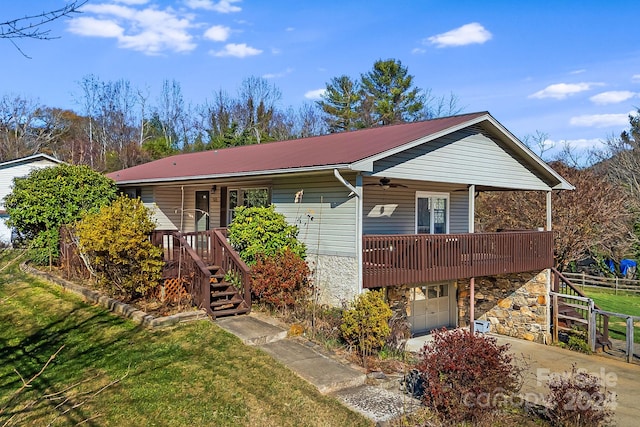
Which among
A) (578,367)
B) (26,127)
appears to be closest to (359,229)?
(578,367)

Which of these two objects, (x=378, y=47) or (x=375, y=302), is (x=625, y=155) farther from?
(x=375, y=302)

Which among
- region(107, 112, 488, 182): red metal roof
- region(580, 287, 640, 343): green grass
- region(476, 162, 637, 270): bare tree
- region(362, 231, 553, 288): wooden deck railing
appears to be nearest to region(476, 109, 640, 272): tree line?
region(476, 162, 637, 270): bare tree

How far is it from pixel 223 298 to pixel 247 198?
4939 mm

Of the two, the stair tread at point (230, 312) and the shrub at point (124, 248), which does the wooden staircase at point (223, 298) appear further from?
the shrub at point (124, 248)

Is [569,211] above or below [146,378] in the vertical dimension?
above

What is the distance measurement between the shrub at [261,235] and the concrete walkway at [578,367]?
4.05 m

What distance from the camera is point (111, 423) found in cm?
505

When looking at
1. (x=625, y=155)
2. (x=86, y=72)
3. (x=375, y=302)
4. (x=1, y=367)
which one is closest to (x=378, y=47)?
(x=625, y=155)

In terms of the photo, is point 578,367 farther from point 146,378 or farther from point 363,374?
point 146,378

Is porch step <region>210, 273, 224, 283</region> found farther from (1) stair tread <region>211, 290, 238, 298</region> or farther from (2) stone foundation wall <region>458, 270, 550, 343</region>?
(2) stone foundation wall <region>458, 270, 550, 343</region>

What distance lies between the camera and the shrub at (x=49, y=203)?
12.2 metres

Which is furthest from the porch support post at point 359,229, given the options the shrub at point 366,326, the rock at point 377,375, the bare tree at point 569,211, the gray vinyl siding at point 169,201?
the bare tree at point 569,211

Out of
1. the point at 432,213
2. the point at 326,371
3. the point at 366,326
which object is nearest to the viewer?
the point at 326,371

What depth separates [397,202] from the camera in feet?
42.4
